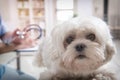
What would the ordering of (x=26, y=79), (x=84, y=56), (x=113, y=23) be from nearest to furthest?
(x=84, y=56), (x=26, y=79), (x=113, y=23)

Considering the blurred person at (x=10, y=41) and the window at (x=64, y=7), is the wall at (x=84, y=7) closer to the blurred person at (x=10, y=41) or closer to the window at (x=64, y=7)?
the window at (x=64, y=7)

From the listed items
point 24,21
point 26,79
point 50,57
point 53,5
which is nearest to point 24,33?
point 24,21

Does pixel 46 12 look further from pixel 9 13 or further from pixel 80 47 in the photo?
pixel 80 47

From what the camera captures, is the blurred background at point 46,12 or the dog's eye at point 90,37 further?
the blurred background at point 46,12

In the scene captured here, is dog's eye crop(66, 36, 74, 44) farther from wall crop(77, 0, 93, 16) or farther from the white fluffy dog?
wall crop(77, 0, 93, 16)

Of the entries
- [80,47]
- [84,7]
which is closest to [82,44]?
[80,47]

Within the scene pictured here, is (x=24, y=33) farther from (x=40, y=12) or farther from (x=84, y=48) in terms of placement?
(x=84, y=48)

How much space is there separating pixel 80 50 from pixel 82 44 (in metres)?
0.01

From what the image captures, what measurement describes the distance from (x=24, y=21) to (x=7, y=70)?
9.8 inches

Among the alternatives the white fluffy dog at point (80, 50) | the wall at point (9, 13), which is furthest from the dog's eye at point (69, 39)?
the wall at point (9, 13)

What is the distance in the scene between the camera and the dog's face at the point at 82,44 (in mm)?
417

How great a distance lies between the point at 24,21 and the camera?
30.8 inches

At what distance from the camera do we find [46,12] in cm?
76

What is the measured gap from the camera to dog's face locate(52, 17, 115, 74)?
1.37ft
